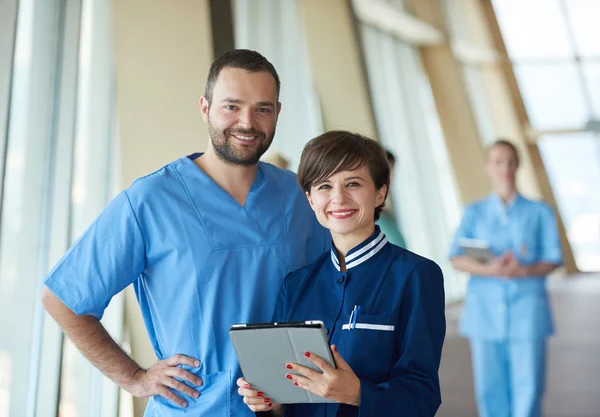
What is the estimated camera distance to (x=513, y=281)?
3.12 m

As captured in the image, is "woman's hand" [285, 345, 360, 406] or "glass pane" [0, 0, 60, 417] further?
"glass pane" [0, 0, 60, 417]

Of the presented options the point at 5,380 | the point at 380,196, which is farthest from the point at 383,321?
the point at 5,380

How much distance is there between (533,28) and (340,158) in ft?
15.8

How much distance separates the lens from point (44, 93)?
2.20 metres

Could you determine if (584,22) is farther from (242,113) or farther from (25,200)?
(242,113)

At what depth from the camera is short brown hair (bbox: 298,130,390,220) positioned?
120 cm

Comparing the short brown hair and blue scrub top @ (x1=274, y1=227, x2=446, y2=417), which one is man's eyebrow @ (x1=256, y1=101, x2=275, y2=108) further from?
blue scrub top @ (x1=274, y1=227, x2=446, y2=417)

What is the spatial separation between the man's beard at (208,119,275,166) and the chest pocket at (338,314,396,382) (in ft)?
1.41

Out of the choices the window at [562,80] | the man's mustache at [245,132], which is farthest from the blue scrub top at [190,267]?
the window at [562,80]

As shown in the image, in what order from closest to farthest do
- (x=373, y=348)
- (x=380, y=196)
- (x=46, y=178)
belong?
(x=373, y=348) → (x=380, y=196) → (x=46, y=178)

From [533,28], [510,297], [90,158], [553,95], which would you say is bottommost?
[510,297]

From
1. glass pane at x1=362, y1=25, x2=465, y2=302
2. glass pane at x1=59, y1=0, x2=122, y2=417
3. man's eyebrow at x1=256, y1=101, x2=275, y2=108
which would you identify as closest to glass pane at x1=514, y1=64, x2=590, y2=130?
glass pane at x1=362, y1=25, x2=465, y2=302

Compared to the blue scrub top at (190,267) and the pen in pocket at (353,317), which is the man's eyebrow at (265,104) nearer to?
the blue scrub top at (190,267)

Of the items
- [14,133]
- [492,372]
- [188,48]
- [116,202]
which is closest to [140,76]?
[188,48]
